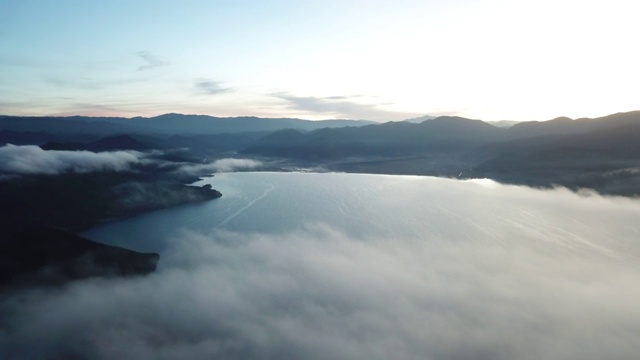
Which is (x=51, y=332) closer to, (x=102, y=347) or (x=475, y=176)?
(x=102, y=347)

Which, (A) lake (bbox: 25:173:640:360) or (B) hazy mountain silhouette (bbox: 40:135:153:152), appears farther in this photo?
(B) hazy mountain silhouette (bbox: 40:135:153:152)

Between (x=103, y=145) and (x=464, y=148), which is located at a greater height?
(x=464, y=148)

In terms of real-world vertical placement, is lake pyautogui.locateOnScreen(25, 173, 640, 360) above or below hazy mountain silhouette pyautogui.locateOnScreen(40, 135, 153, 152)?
below

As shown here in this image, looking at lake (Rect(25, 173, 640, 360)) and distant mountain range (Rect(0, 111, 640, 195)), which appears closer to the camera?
lake (Rect(25, 173, 640, 360))

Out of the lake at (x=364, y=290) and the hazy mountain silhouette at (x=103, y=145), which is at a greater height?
the hazy mountain silhouette at (x=103, y=145)

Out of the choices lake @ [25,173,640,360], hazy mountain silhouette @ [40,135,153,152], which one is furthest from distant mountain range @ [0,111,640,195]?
lake @ [25,173,640,360]

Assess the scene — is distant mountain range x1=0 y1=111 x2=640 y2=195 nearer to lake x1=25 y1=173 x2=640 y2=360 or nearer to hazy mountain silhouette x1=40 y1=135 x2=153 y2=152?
hazy mountain silhouette x1=40 y1=135 x2=153 y2=152

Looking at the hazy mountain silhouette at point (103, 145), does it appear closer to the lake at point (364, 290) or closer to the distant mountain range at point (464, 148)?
the distant mountain range at point (464, 148)

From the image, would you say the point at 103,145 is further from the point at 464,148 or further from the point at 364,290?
the point at 464,148

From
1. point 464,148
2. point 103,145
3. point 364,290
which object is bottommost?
point 364,290

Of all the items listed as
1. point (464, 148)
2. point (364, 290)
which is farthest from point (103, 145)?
point (464, 148)

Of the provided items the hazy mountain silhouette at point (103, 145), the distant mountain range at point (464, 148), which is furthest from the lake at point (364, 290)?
the hazy mountain silhouette at point (103, 145)
